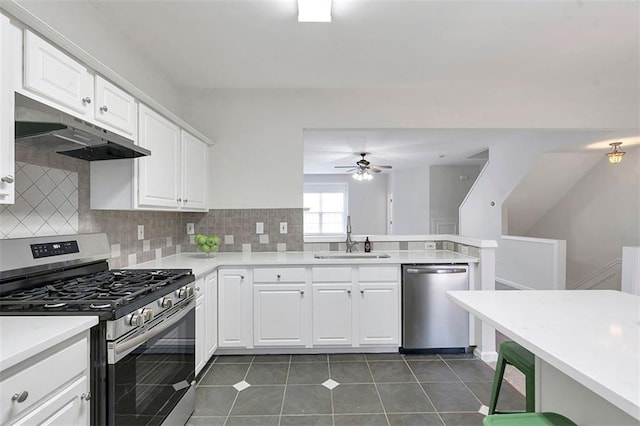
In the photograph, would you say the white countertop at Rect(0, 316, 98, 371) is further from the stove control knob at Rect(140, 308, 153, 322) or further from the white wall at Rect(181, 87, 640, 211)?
the white wall at Rect(181, 87, 640, 211)

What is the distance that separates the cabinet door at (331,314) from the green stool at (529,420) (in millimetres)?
1764

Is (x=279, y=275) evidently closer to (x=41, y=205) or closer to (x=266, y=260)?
(x=266, y=260)

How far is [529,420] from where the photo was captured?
1007 mm

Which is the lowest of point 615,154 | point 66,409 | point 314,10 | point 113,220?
point 66,409

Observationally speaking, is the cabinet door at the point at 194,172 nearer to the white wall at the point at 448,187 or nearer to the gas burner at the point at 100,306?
the gas burner at the point at 100,306

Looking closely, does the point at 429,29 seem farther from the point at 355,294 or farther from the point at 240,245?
the point at 240,245

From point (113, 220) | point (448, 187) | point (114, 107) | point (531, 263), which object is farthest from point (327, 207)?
point (114, 107)

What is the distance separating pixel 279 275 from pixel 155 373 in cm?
130

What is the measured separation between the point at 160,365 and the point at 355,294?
5.39 feet

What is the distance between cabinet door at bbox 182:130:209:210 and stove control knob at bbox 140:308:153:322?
1.32 m

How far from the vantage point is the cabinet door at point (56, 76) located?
123cm

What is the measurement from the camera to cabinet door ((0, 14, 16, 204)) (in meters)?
1.10

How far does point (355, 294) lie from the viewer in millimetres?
2775

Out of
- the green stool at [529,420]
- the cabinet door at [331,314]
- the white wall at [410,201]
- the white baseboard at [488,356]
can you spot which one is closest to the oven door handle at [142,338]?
the cabinet door at [331,314]
